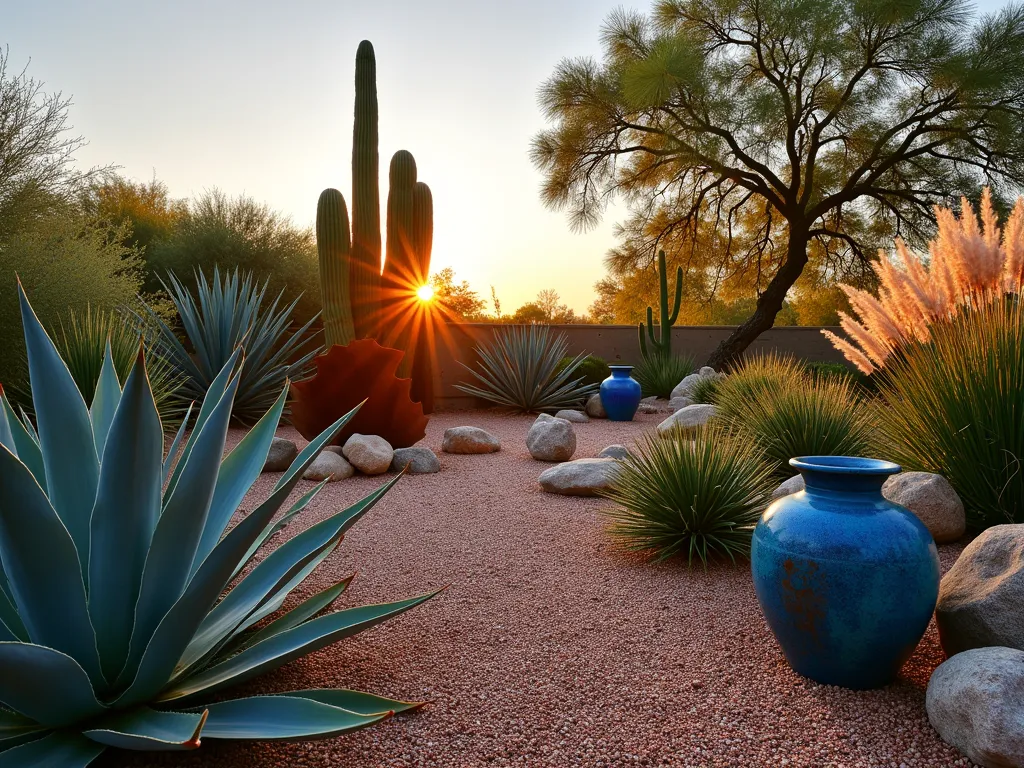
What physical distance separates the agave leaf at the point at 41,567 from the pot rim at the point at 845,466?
2.21 metres

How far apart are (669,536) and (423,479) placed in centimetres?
271

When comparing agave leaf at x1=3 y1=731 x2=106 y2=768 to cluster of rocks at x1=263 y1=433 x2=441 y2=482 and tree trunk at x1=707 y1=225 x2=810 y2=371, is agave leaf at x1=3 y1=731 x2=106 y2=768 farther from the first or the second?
tree trunk at x1=707 y1=225 x2=810 y2=371

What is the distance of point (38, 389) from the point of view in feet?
5.78

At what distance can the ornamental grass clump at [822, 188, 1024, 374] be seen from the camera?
4.02 metres

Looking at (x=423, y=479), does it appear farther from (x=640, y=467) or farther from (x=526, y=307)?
(x=526, y=307)

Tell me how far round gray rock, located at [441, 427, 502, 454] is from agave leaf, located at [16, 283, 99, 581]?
17.9 ft

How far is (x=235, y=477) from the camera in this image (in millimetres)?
2254

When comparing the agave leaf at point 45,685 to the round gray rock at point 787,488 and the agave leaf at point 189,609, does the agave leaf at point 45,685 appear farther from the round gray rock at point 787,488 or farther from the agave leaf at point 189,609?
the round gray rock at point 787,488

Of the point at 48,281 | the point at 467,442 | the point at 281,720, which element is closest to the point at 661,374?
the point at 467,442

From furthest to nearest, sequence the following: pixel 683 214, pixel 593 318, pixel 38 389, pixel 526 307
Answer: pixel 593 318
pixel 526 307
pixel 683 214
pixel 38 389

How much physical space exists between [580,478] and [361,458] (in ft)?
6.85

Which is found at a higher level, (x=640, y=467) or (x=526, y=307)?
(x=526, y=307)

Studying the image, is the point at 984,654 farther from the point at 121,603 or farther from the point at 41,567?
the point at 41,567

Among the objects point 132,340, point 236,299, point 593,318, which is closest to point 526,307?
point 593,318
